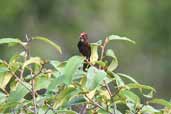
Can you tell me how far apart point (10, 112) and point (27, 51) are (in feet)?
0.57

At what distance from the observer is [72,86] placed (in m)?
2.02

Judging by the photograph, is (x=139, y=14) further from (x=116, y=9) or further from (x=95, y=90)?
(x=95, y=90)

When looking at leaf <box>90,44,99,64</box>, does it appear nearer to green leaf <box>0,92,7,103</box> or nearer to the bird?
the bird

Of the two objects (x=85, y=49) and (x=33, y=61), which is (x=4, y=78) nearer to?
(x=33, y=61)

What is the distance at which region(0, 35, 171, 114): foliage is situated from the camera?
199 cm

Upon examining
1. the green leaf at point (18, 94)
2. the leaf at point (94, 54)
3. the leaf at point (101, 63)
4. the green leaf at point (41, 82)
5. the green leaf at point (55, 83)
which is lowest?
the green leaf at point (18, 94)

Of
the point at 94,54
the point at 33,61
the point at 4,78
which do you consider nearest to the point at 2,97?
the point at 4,78

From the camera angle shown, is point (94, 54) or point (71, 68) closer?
point (71, 68)

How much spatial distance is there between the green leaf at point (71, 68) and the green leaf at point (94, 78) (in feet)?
0.11

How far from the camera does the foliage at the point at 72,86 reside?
1986 mm

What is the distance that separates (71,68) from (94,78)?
6 cm

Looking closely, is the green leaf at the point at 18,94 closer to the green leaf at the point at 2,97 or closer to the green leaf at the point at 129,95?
the green leaf at the point at 2,97

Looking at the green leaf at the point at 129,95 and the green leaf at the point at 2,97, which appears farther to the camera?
the green leaf at the point at 2,97

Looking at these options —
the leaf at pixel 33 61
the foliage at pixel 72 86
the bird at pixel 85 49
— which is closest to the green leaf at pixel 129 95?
the foliage at pixel 72 86
